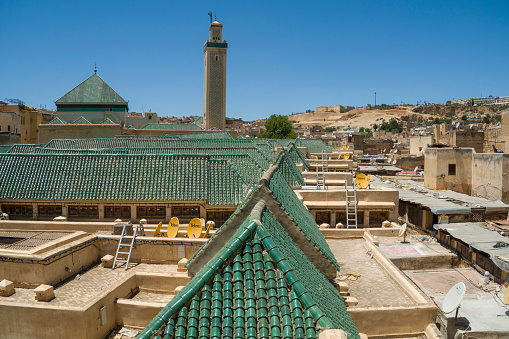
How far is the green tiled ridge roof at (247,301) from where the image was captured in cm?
416

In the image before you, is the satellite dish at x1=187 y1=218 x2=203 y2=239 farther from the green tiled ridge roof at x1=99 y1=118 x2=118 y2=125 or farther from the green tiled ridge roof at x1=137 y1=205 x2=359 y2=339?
the green tiled ridge roof at x1=99 y1=118 x2=118 y2=125

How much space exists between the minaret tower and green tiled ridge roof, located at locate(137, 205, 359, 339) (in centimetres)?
5559

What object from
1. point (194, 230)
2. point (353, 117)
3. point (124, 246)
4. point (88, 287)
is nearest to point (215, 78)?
point (194, 230)

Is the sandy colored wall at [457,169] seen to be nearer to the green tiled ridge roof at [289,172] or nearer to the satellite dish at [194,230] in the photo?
the green tiled ridge roof at [289,172]

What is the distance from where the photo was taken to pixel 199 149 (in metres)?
25.4

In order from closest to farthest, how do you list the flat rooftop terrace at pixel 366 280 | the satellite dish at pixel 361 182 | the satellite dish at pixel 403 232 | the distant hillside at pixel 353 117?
the flat rooftop terrace at pixel 366 280
the satellite dish at pixel 403 232
the satellite dish at pixel 361 182
the distant hillside at pixel 353 117

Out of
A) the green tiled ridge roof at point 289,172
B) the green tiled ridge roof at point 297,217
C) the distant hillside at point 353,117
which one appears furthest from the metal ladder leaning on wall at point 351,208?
the distant hillside at point 353,117

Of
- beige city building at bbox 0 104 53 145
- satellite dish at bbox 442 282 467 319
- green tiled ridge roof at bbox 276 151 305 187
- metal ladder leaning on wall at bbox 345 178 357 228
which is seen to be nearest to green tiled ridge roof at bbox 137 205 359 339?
satellite dish at bbox 442 282 467 319

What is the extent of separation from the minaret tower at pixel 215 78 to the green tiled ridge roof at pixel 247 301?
182 ft

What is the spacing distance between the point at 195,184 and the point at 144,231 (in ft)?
9.82

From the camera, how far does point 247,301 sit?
14.4 ft

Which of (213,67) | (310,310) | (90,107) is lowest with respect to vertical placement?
(310,310)

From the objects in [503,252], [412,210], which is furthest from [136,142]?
[503,252]

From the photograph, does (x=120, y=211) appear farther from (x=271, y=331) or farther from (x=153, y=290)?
(x=271, y=331)
